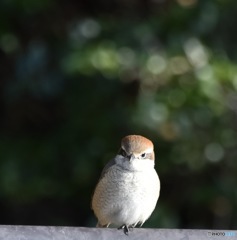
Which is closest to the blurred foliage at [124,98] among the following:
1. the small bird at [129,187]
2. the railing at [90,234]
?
the small bird at [129,187]

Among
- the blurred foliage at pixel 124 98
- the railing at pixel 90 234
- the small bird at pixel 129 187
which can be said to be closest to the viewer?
the railing at pixel 90 234

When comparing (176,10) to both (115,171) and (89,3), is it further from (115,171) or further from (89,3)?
(115,171)

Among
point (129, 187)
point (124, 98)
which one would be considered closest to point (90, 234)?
point (129, 187)

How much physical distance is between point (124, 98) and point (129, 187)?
8.32 ft

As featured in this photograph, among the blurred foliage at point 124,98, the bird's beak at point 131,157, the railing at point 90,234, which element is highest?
the railing at point 90,234

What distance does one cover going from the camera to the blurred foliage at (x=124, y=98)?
23.8 feet

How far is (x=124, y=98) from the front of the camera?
784 cm

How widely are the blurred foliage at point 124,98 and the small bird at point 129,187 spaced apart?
171cm

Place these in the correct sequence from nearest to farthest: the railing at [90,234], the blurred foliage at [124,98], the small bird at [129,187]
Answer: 1. the railing at [90,234]
2. the small bird at [129,187]
3. the blurred foliage at [124,98]

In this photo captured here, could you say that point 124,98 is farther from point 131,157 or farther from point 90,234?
point 90,234

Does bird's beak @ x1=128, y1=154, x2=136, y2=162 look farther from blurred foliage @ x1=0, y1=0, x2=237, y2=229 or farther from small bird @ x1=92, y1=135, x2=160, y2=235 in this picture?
blurred foliage @ x1=0, y1=0, x2=237, y2=229

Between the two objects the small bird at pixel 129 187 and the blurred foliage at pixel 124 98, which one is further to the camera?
the blurred foliage at pixel 124 98

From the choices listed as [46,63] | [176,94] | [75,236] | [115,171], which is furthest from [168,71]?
[75,236]

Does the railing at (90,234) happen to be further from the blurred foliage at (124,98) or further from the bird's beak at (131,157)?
the blurred foliage at (124,98)
